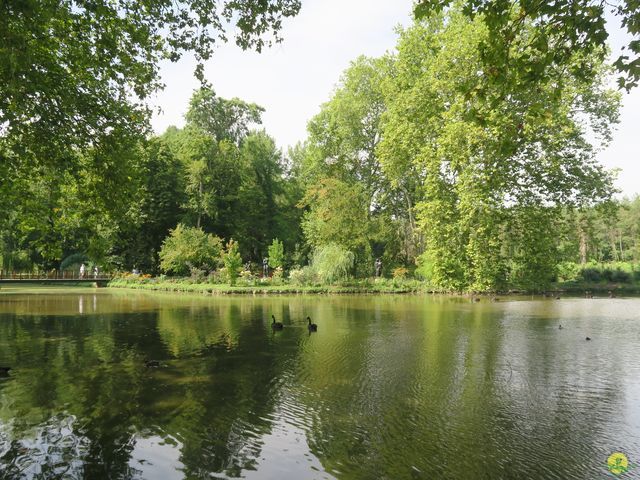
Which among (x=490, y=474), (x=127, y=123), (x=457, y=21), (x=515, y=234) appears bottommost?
(x=490, y=474)

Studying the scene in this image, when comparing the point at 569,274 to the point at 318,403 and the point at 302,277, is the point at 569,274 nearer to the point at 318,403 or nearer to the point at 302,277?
the point at 302,277

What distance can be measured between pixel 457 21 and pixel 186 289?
82.9ft

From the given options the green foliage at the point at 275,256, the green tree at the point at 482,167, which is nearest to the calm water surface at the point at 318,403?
the green tree at the point at 482,167

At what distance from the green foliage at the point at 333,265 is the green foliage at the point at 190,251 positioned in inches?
339

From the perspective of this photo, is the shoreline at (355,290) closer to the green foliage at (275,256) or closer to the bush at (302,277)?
the bush at (302,277)

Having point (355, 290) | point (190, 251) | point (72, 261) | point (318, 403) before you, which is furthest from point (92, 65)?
point (72, 261)

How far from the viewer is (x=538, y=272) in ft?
87.5

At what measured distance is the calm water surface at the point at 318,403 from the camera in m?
5.43

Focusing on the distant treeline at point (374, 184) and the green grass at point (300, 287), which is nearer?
the distant treeline at point (374, 184)

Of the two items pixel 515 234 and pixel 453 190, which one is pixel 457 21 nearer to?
pixel 453 190

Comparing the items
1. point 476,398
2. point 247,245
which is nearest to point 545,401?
point 476,398

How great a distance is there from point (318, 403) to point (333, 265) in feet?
85.8

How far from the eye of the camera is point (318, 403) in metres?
7.64

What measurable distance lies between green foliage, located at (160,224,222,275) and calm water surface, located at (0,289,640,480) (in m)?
22.5
